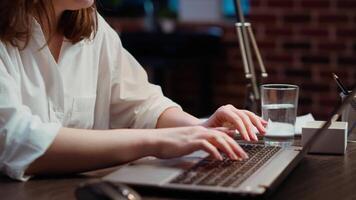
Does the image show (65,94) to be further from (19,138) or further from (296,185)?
(296,185)

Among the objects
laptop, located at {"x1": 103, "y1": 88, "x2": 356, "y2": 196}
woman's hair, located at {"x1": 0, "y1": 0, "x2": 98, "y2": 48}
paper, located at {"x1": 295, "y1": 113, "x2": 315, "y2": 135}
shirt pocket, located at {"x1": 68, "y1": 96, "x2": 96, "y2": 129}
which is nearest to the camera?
laptop, located at {"x1": 103, "y1": 88, "x2": 356, "y2": 196}

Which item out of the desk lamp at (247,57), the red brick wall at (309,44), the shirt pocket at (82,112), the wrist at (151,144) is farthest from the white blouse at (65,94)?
the red brick wall at (309,44)

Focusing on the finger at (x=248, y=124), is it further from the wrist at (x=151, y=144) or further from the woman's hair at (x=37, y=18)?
the woman's hair at (x=37, y=18)

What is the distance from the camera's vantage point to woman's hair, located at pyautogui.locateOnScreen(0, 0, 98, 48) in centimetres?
160

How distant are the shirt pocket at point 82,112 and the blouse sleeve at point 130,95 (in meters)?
0.11

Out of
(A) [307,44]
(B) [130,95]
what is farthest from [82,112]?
(A) [307,44]

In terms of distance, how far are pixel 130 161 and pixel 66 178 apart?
0.41 ft

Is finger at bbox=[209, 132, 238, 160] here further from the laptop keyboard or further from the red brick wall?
the red brick wall

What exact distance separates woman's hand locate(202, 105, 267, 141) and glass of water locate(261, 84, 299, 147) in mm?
22

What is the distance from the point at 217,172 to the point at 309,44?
10.0 feet

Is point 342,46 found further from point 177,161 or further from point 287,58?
point 177,161

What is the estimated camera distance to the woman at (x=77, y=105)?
4.66 ft

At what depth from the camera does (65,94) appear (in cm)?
173

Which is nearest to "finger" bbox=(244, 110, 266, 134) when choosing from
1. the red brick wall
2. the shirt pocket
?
the shirt pocket
